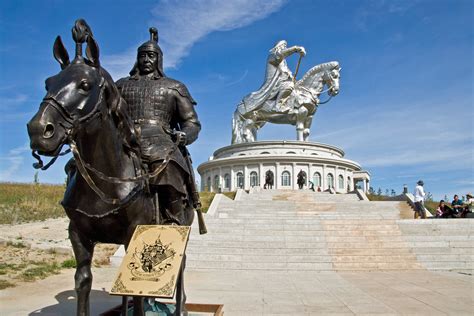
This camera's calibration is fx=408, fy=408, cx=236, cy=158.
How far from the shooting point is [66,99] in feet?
9.92

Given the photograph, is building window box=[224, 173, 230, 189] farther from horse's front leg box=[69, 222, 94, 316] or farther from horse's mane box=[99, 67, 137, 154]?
horse's mane box=[99, 67, 137, 154]

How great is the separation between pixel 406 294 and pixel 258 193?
22.3m

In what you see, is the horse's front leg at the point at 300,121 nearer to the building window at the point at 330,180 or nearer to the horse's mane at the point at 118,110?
the building window at the point at 330,180

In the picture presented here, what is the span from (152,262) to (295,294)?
5330 millimetres

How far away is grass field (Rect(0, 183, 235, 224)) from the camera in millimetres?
17547

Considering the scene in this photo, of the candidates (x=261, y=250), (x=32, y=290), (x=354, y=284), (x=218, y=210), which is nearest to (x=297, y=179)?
(x=218, y=210)

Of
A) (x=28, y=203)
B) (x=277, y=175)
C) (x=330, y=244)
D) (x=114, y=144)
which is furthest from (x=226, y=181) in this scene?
(x=114, y=144)

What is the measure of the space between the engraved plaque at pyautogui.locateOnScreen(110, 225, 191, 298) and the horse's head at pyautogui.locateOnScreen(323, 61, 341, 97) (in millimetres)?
44807

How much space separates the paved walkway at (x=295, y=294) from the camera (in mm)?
6821

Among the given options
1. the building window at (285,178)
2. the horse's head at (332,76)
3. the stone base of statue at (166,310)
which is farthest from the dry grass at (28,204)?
the horse's head at (332,76)

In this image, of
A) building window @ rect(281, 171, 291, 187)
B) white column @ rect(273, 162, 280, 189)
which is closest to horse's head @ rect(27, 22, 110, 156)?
white column @ rect(273, 162, 280, 189)

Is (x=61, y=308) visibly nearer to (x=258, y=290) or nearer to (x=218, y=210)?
(x=258, y=290)

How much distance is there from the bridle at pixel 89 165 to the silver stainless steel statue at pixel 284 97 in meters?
42.6

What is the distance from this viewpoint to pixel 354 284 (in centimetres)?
968
